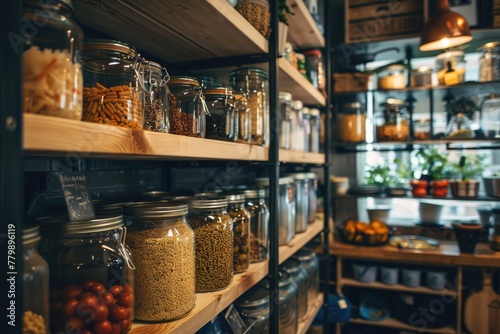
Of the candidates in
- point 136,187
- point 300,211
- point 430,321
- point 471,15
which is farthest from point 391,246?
point 136,187

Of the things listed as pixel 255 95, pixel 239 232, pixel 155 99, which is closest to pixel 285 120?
pixel 255 95

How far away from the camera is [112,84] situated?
24.4 inches

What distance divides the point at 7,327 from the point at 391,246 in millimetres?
2333

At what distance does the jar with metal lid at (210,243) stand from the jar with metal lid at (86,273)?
0.81ft

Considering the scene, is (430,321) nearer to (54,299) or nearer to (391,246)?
(391,246)

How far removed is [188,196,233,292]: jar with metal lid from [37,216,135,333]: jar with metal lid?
0.25 metres

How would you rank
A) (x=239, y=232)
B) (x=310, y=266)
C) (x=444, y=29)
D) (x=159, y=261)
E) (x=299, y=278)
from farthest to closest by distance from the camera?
(x=444, y=29)
(x=310, y=266)
(x=299, y=278)
(x=239, y=232)
(x=159, y=261)

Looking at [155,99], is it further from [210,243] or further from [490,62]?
[490,62]

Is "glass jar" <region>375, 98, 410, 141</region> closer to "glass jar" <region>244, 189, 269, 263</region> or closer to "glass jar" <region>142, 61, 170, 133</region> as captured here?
"glass jar" <region>244, 189, 269, 263</region>

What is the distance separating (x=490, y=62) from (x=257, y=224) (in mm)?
2025

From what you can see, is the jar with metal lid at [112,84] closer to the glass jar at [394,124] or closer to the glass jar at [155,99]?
the glass jar at [155,99]

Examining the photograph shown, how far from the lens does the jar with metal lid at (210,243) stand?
2.87 feet

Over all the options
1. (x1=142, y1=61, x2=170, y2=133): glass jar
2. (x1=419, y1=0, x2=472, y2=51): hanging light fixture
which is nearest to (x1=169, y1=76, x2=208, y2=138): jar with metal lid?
(x1=142, y1=61, x2=170, y2=133): glass jar

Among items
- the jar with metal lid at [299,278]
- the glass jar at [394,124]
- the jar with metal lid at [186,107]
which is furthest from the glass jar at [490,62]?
the jar with metal lid at [186,107]
